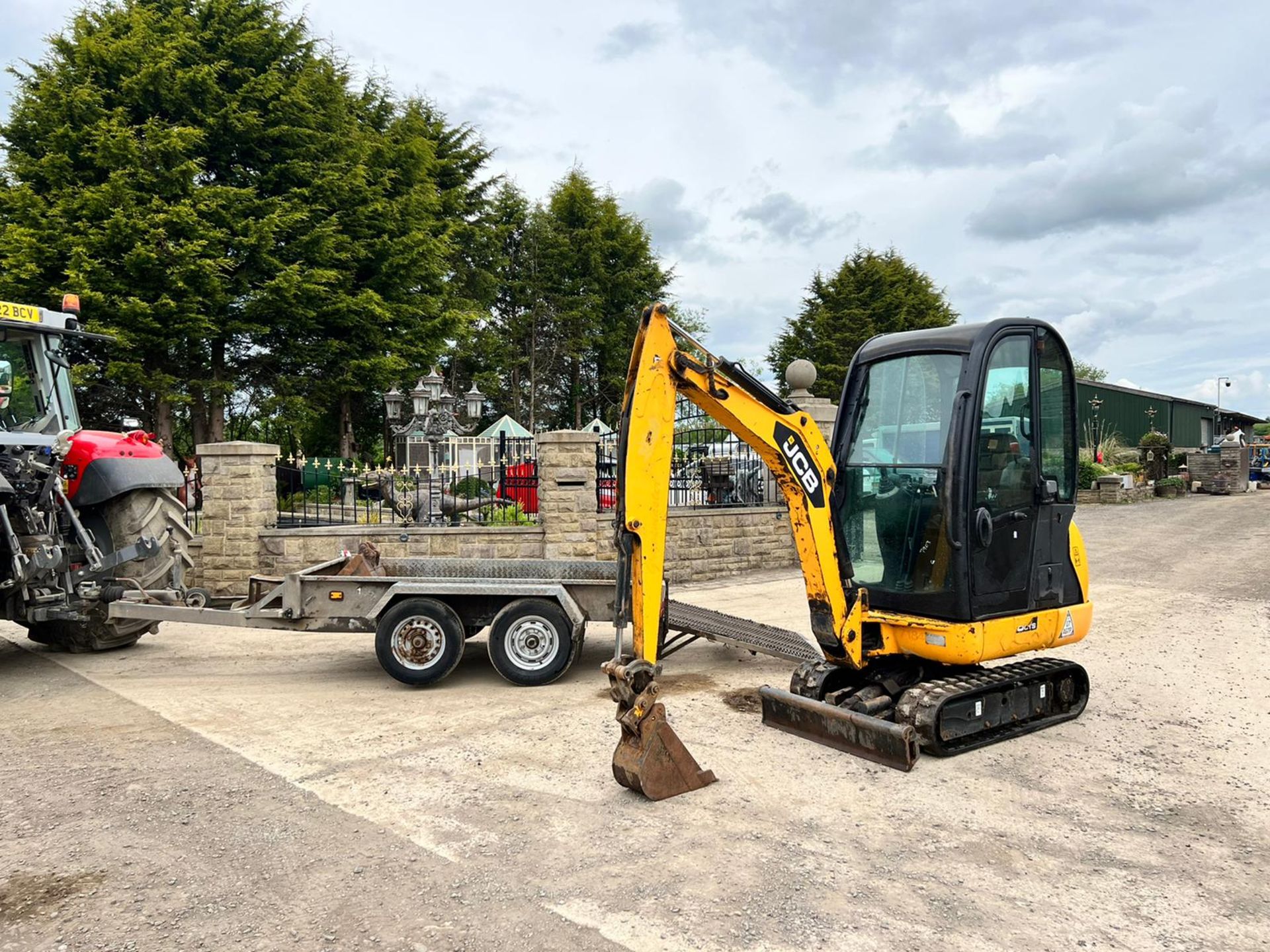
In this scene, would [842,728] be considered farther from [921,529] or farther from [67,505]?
[67,505]

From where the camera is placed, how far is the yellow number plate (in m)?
7.01

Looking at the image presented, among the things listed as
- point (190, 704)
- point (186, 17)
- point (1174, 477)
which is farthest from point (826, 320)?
point (190, 704)

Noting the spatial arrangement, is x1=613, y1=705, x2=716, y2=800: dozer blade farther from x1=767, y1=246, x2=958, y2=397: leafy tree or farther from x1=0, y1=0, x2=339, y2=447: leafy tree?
x1=767, y1=246, x2=958, y2=397: leafy tree

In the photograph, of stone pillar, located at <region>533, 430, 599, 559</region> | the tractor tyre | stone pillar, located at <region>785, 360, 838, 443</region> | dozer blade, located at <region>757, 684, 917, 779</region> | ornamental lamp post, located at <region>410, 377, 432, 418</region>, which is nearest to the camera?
dozer blade, located at <region>757, 684, 917, 779</region>

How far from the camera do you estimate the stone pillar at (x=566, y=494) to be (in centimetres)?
1125

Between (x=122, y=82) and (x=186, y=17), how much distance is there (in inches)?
113

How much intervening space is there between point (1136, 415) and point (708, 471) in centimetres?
3137

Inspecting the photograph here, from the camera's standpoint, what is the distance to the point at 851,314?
129 feet

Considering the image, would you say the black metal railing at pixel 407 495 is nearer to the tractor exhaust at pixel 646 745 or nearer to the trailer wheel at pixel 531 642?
the trailer wheel at pixel 531 642

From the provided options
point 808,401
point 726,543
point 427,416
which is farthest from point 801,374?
point 427,416

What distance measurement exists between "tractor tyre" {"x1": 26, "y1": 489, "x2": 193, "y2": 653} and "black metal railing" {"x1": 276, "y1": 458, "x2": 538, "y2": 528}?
131 inches

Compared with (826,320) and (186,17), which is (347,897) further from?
(826,320)

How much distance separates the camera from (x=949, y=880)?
3.65m

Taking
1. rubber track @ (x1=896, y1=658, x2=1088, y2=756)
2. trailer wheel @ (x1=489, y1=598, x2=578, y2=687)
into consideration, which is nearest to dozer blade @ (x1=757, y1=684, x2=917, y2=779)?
rubber track @ (x1=896, y1=658, x2=1088, y2=756)
